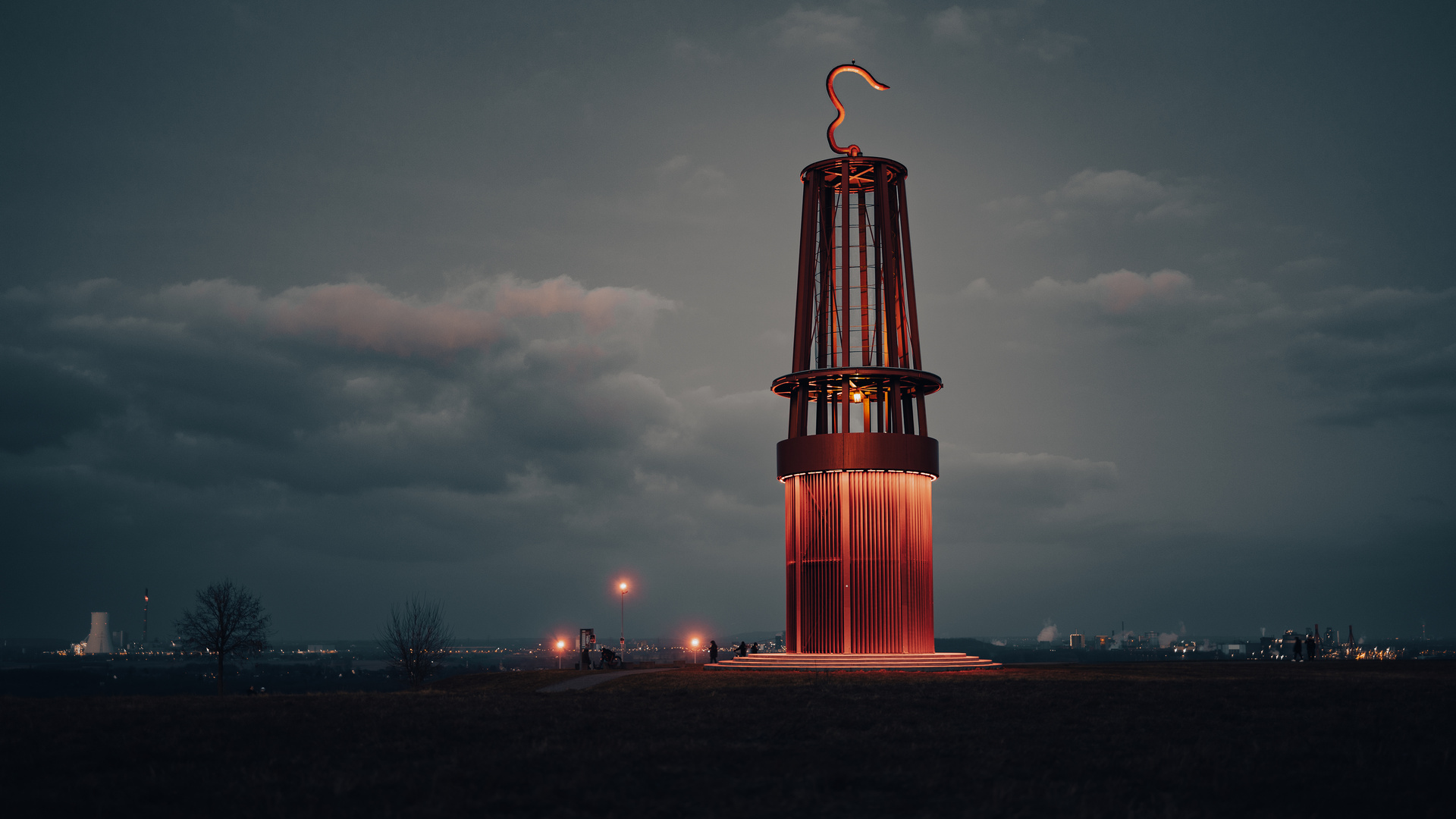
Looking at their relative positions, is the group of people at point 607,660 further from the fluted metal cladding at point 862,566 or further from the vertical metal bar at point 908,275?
the vertical metal bar at point 908,275

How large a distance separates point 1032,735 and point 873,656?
706 inches

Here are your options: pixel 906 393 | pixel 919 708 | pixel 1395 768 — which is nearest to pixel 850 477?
pixel 906 393

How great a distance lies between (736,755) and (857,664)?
2019 centimetres

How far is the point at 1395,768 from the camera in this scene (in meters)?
12.7

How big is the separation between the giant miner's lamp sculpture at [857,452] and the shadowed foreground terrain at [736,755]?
45.4ft

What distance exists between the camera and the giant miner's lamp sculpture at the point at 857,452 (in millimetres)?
34719

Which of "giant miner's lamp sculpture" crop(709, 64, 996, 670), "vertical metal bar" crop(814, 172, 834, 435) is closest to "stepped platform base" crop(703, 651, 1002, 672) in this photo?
"giant miner's lamp sculpture" crop(709, 64, 996, 670)

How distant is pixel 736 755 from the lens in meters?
13.4

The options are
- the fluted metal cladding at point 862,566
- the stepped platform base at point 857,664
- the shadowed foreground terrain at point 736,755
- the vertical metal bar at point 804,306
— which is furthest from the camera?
the vertical metal bar at point 804,306

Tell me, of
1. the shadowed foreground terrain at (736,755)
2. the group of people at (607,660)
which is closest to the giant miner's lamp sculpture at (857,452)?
the group of people at (607,660)

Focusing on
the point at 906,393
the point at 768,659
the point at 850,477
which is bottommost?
the point at 768,659

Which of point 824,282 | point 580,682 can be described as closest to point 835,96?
point 824,282

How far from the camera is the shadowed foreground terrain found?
36.1 ft

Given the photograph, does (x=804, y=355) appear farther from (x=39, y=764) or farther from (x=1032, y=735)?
(x=39, y=764)
